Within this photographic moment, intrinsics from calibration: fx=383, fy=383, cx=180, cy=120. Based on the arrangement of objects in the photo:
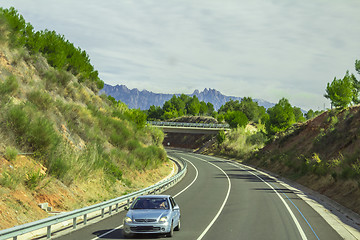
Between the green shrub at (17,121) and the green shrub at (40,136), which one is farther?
the green shrub at (40,136)

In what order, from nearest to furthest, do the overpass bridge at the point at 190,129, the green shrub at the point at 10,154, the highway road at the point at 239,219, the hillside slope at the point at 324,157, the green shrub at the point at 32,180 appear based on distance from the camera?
the highway road at the point at 239,219
the green shrub at the point at 32,180
the green shrub at the point at 10,154
the hillside slope at the point at 324,157
the overpass bridge at the point at 190,129

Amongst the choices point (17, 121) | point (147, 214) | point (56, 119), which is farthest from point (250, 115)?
point (147, 214)

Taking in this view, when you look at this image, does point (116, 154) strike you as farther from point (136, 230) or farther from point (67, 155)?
point (136, 230)

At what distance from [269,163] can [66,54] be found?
30306 mm

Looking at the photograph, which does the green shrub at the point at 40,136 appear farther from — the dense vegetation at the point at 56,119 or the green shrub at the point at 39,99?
the green shrub at the point at 39,99

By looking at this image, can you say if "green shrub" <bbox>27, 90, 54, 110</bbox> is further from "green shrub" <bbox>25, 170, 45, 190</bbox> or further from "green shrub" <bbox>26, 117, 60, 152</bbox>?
"green shrub" <bbox>25, 170, 45, 190</bbox>

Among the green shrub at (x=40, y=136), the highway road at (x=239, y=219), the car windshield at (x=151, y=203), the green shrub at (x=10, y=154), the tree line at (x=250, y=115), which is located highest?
the tree line at (x=250, y=115)

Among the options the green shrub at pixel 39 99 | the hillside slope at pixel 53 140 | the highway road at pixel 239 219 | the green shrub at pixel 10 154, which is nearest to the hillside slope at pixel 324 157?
the highway road at pixel 239 219

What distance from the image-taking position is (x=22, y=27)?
37.7 meters

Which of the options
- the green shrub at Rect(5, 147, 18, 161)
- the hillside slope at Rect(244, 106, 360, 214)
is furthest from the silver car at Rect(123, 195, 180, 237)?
the hillside slope at Rect(244, 106, 360, 214)

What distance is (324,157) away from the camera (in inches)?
1481

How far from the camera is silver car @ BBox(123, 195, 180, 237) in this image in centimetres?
1228

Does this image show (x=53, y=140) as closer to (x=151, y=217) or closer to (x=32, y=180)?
(x=32, y=180)

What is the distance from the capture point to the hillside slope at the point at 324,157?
977 inches
